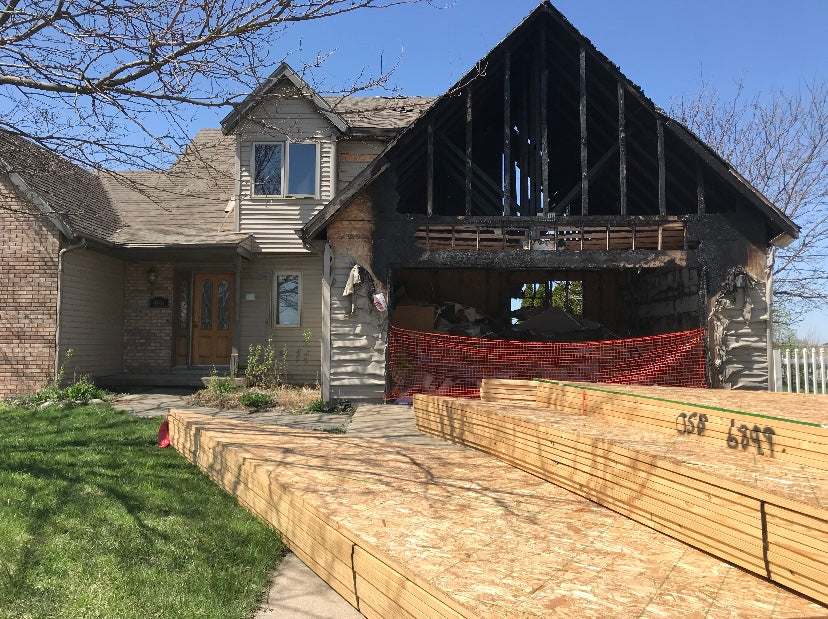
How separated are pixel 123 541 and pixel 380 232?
693 centimetres

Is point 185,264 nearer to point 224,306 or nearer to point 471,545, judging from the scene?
point 224,306

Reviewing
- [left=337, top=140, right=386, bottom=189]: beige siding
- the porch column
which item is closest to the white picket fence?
[left=337, top=140, right=386, bottom=189]: beige siding

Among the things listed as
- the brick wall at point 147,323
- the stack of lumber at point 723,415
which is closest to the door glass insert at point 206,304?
the brick wall at point 147,323

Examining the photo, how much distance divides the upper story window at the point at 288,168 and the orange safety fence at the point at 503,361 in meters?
5.28

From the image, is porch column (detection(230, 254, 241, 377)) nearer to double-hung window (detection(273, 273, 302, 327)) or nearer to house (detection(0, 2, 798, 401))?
house (detection(0, 2, 798, 401))

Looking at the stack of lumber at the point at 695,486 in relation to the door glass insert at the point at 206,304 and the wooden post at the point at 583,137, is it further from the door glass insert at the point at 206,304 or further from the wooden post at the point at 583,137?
the door glass insert at the point at 206,304

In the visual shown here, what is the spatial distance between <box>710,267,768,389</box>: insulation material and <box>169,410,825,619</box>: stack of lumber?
6711 mm

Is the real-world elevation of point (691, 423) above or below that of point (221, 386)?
above

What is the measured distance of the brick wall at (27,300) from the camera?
11.8m

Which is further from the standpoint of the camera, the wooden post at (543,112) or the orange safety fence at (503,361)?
the orange safety fence at (503,361)

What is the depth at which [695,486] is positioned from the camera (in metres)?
2.77

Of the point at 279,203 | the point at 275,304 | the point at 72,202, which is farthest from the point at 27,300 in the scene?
the point at 279,203

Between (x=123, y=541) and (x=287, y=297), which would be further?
(x=287, y=297)

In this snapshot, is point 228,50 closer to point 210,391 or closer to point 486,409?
point 486,409
